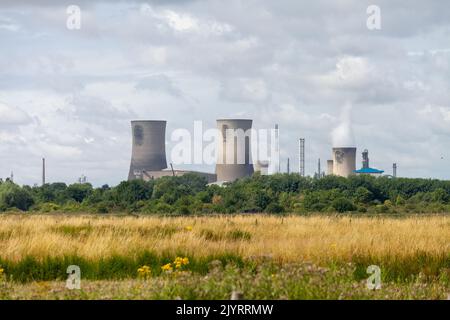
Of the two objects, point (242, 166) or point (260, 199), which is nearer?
point (260, 199)

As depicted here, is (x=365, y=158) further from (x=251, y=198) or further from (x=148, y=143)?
(x=251, y=198)

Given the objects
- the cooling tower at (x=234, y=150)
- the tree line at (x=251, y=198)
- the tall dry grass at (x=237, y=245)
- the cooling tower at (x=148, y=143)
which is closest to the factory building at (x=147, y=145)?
the cooling tower at (x=148, y=143)

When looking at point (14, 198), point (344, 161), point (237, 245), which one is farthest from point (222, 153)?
point (237, 245)

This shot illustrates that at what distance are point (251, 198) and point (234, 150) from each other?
35.6 metres

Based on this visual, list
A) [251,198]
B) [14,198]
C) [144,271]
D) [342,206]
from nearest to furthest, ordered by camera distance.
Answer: [144,271]
[342,206]
[251,198]
[14,198]

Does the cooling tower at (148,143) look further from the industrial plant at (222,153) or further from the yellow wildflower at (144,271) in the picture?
the yellow wildflower at (144,271)

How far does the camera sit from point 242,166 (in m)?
92.2

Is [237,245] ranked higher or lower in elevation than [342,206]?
higher

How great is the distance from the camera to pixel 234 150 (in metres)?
88.7

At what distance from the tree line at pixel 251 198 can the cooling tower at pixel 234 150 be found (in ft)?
14.8

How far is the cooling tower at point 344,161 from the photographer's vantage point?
8912cm
